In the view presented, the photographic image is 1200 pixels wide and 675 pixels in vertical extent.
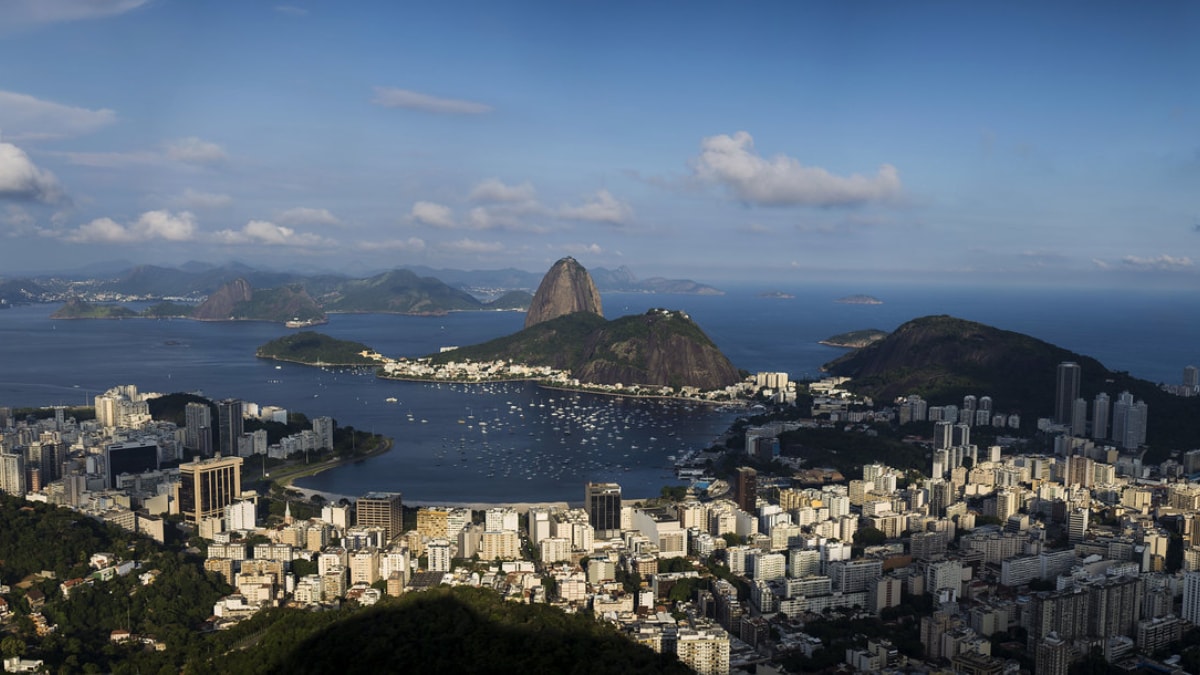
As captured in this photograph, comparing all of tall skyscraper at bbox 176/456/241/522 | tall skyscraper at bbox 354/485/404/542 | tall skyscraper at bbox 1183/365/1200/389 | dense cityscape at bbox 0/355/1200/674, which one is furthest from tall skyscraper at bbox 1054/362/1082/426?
tall skyscraper at bbox 176/456/241/522

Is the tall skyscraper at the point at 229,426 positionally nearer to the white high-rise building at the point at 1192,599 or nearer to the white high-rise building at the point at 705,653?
the white high-rise building at the point at 705,653

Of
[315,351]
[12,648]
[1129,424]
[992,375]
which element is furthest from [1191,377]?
[315,351]

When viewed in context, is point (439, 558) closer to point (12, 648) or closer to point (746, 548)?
point (746, 548)

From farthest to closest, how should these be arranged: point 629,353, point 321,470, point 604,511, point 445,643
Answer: point 629,353 → point 321,470 → point 604,511 → point 445,643

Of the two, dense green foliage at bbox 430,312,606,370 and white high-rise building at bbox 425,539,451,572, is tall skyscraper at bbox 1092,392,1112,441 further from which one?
dense green foliage at bbox 430,312,606,370

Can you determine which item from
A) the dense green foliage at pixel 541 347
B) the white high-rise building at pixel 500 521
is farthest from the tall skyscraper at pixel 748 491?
the dense green foliage at pixel 541 347

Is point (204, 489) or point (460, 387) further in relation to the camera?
point (460, 387)
